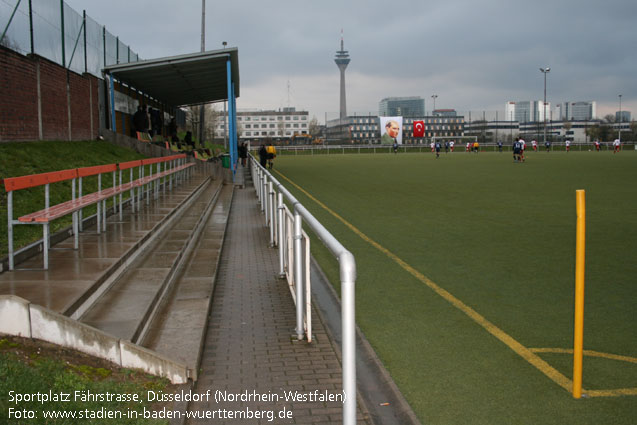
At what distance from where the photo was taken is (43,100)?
46.6ft

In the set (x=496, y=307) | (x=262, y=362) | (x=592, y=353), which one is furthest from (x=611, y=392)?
(x=262, y=362)

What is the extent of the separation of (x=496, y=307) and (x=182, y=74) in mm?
20895

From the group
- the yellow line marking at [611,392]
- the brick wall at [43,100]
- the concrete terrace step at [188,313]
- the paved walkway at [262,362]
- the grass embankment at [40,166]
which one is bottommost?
the yellow line marking at [611,392]

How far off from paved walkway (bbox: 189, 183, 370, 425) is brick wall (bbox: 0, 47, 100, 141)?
25.6 feet

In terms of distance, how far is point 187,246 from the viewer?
27.7 feet

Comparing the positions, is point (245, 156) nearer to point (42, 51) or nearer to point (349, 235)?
point (42, 51)

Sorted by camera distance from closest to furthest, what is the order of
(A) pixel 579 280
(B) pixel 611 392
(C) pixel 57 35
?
(A) pixel 579 280 → (B) pixel 611 392 → (C) pixel 57 35

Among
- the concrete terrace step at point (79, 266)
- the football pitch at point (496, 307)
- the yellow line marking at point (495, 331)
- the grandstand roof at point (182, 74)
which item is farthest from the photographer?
the grandstand roof at point (182, 74)

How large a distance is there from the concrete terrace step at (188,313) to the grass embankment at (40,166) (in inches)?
75.5

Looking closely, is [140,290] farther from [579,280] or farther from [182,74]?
A: [182,74]

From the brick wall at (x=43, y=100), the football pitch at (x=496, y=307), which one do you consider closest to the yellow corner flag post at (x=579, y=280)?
the football pitch at (x=496, y=307)

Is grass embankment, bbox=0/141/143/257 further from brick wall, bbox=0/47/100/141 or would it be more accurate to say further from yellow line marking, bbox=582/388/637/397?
yellow line marking, bbox=582/388/637/397

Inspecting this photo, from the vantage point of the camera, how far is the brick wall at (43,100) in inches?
476

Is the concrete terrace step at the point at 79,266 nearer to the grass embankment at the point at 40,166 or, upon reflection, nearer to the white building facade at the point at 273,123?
the grass embankment at the point at 40,166
